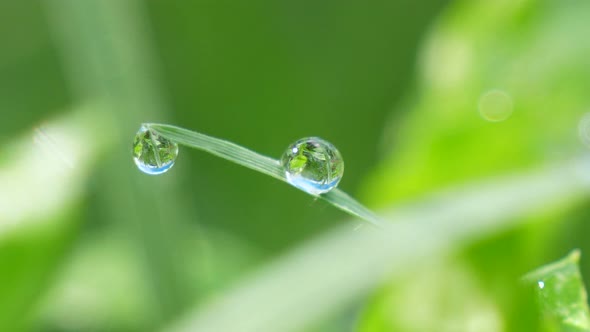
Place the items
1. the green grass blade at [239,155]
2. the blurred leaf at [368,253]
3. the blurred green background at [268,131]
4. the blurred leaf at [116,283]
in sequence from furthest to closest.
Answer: the blurred leaf at [116,283] < the blurred green background at [268,131] < the blurred leaf at [368,253] < the green grass blade at [239,155]

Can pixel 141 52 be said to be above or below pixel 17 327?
above

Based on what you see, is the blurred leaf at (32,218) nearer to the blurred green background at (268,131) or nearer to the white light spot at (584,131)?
the blurred green background at (268,131)

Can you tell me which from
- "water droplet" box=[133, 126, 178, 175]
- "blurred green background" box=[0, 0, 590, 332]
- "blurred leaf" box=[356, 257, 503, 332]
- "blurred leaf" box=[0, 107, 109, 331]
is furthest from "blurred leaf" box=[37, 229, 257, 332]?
"water droplet" box=[133, 126, 178, 175]

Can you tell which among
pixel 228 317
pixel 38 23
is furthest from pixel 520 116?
pixel 38 23

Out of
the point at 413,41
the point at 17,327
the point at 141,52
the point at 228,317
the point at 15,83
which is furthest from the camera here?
the point at 15,83

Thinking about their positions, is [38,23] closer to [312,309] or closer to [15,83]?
[15,83]

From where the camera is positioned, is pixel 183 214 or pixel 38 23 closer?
pixel 183 214

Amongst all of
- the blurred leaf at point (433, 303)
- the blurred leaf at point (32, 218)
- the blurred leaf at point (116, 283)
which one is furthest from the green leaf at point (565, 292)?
the blurred leaf at point (116, 283)

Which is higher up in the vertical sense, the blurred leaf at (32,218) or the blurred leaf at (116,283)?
the blurred leaf at (116,283)
